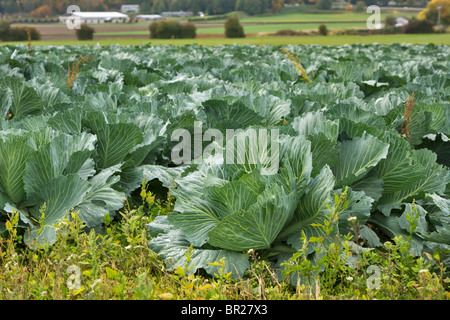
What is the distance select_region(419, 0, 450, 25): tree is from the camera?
230 feet

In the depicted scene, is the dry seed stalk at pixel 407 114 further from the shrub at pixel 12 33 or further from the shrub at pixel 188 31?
the shrub at pixel 188 31

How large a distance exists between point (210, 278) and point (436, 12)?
Result: 80281 mm

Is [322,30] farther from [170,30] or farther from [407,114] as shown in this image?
[407,114]

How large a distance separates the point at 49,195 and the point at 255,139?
1344mm

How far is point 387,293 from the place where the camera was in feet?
7.66

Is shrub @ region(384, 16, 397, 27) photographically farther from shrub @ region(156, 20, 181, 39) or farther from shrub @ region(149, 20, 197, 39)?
shrub @ region(156, 20, 181, 39)

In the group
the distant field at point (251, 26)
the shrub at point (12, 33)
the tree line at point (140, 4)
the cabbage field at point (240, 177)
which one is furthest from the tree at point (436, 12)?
the cabbage field at point (240, 177)

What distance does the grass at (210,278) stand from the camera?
228 centimetres

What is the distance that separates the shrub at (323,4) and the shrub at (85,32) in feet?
128

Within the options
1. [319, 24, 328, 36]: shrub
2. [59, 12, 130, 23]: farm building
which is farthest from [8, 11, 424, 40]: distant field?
[319, 24, 328, 36]: shrub

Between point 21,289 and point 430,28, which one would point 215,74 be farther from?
point 430,28

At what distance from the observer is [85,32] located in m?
44.2

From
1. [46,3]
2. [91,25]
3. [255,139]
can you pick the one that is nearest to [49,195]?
[255,139]

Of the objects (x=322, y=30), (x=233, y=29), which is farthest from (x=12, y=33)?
(x=322, y=30)
